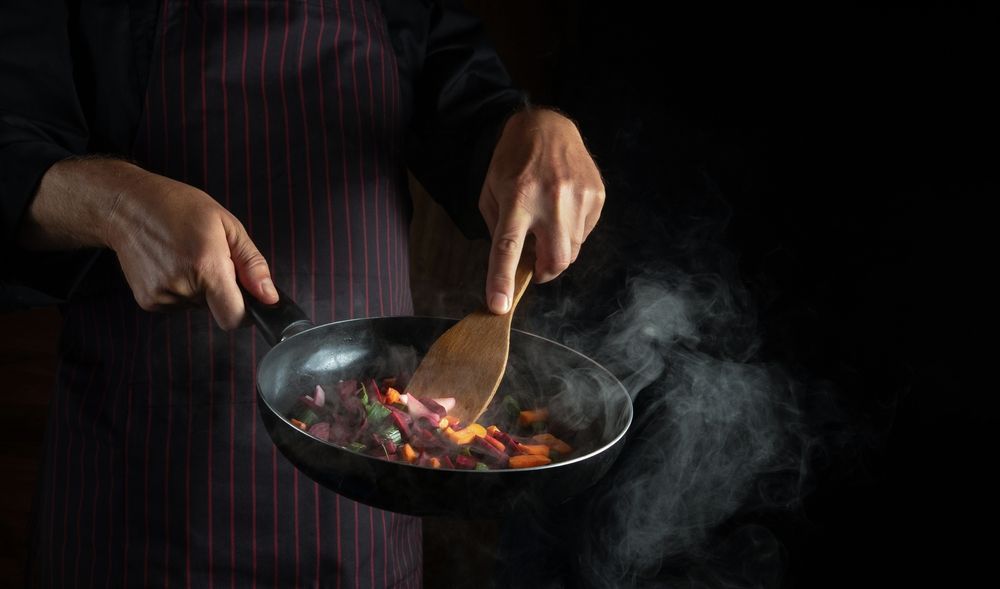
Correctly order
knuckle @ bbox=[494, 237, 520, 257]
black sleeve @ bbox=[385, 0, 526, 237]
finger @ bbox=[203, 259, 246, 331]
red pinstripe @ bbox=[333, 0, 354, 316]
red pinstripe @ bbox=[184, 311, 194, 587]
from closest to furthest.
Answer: finger @ bbox=[203, 259, 246, 331] < knuckle @ bbox=[494, 237, 520, 257] < red pinstripe @ bbox=[184, 311, 194, 587] < red pinstripe @ bbox=[333, 0, 354, 316] < black sleeve @ bbox=[385, 0, 526, 237]

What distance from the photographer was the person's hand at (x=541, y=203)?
903mm

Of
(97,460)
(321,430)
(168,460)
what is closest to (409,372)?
(321,430)

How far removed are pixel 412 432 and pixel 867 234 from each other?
0.68 metres

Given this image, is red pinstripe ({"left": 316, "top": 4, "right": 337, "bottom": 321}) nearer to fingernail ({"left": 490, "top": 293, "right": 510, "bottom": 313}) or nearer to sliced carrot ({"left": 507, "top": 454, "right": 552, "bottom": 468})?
fingernail ({"left": 490, "top": 293, "right": 510, "bottom": 313})

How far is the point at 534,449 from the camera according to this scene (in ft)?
2.78

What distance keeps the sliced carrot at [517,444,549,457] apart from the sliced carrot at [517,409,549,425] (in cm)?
10

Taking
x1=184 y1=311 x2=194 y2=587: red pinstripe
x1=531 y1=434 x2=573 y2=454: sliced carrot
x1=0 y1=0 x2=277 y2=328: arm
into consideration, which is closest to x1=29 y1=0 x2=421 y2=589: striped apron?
x1=184 y1=311 x2=194 y2=587: red pinstripe

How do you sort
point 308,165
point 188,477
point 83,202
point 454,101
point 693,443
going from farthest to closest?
1. point 693,443
2. point 454,101
3. point 308,165
4. point 188,477
5. point 83,202

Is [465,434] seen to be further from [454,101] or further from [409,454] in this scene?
[454,101]

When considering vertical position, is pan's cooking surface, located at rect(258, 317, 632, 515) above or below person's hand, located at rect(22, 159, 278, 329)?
below

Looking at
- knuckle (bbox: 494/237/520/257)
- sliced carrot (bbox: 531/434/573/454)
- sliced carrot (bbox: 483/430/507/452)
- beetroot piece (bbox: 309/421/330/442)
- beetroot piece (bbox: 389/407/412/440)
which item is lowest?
sliced carrot (bbox: 531/434/573/454)

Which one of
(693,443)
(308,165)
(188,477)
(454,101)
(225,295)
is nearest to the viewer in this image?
(225,295)

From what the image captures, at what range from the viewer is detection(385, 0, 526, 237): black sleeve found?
1243mm

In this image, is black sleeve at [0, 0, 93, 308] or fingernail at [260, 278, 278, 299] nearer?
fingernail at [260, 278, 278, 299]
